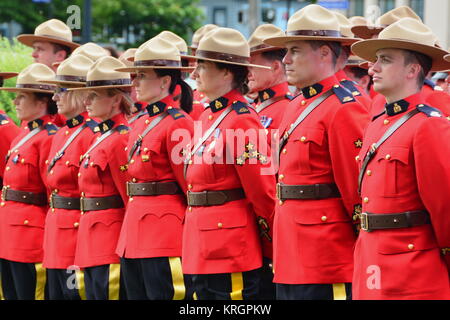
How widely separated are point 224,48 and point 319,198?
1471 mm

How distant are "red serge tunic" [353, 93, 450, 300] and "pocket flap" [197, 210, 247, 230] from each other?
1.42 m

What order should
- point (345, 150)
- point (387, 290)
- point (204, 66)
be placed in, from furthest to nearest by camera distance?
point (204, 66) → point (345, 150) → point (387, 290)

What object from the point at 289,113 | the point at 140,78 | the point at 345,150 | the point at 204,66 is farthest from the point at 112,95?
the point at 345,150

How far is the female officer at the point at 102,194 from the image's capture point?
7.91m

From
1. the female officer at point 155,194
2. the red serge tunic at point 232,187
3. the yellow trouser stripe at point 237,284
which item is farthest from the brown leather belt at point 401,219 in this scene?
the female officer at point 155,194

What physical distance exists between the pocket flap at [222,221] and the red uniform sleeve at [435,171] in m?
1.78

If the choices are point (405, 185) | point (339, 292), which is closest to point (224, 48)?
point (339, 292)

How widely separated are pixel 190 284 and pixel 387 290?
2457 millimetres

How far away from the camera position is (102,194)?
26.1ft

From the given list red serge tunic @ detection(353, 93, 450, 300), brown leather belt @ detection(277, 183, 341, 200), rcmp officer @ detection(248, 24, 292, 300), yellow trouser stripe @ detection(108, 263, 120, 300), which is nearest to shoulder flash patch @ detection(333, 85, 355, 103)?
brown leather belt @ detection(277, 183, 341, 200)

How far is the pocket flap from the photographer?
6.83 metres

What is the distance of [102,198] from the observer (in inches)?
313

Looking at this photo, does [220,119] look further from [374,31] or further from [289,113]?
[374,31]

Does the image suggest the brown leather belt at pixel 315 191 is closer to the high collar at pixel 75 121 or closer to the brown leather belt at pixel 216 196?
the brown leather belt at pixel 216 196
